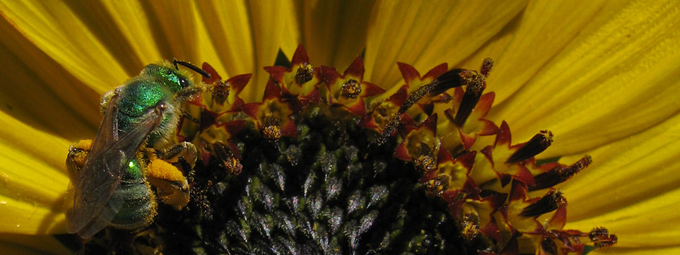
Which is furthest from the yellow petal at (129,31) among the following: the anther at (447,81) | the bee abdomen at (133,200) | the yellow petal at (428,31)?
the anther at (447,81)

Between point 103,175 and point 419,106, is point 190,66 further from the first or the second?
point 419,106

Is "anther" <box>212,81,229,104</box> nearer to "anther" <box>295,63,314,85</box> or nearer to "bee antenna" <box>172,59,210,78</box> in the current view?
"bee antenna" <box>172,59,210,78</box>

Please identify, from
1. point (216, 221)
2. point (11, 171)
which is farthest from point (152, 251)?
point (11, 171)

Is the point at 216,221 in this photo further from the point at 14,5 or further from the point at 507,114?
the point at 507,114

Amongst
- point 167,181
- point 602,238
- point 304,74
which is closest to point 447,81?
point 304,74

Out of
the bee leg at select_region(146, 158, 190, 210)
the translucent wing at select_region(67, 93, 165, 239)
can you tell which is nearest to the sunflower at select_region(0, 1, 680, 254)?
the bee leg at select_region(146, 158, 190, 210)

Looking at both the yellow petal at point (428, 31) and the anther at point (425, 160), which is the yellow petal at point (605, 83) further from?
the anther at point (425, 160)
